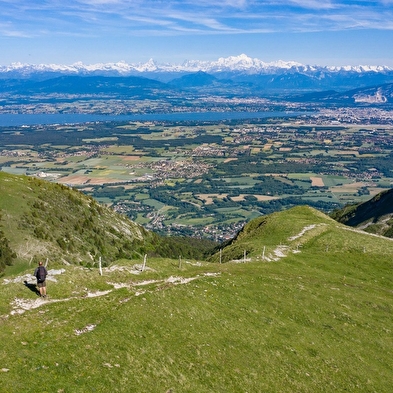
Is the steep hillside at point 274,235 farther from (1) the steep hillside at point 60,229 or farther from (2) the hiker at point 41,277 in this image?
(2) the hiker at point 41,277

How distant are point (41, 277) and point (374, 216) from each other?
352 ft

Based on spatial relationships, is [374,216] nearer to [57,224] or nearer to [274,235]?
[274,235]

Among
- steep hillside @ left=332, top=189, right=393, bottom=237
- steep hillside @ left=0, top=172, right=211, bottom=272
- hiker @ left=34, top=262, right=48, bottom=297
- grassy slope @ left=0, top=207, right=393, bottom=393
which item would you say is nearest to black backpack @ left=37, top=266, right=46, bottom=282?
hiker @ left=34, top=262, right=48, bottom=297

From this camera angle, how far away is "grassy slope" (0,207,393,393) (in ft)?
79.2

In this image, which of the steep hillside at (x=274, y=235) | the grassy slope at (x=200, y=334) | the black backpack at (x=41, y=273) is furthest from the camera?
the steep hillside at (x=274, y=235)

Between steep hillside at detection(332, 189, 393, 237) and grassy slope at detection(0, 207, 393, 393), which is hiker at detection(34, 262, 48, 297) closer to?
grassy slope at detection(0, 207, 393, 393)

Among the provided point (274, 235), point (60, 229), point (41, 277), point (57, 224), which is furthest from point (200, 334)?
point (57, 224)

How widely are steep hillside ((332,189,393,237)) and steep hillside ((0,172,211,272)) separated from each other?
50.2m

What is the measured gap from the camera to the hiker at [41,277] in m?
31.1

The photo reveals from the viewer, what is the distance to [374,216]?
118 metres

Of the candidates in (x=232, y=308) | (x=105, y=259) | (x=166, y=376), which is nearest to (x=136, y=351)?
(x=166, y=376)

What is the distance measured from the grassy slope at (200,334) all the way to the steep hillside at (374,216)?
61.9 metres

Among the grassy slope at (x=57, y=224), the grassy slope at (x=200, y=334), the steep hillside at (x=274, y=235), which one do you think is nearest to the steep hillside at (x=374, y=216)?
the steep hillside at (x=274, y=235)

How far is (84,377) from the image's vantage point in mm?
22703
